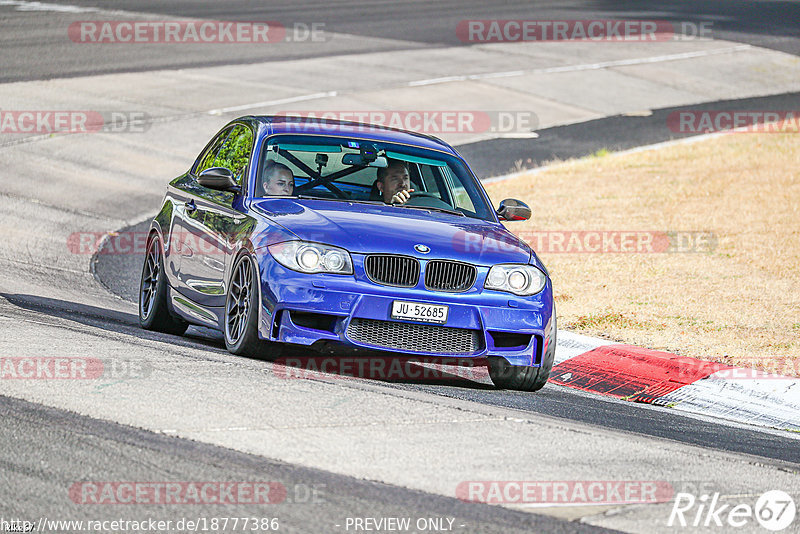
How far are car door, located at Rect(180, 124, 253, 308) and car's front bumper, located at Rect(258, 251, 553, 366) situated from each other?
2.84ft

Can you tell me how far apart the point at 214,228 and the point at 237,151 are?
88cm

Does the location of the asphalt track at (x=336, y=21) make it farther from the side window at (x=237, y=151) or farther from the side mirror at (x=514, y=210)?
the side mirror at (x=514, y=210)

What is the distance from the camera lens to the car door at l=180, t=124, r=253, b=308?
29.2ft

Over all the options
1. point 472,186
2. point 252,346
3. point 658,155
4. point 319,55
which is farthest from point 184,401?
point 319,55

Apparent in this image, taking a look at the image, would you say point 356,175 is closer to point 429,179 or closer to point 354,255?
point 429,179

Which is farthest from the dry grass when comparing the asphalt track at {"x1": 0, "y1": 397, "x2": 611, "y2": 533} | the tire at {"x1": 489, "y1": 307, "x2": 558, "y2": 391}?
the asphalt track at {"x1": 0, "y1": 397, "x2": 611, "y2": 533}

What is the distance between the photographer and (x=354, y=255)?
8008 millimetres

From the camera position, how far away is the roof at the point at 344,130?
9.63 metres

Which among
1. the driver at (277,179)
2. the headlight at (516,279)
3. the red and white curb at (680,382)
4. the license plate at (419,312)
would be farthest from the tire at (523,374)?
the driver at (277,179)

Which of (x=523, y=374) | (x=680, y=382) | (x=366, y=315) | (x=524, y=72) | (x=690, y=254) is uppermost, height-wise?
(x=366, y=315)

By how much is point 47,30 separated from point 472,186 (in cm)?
2202

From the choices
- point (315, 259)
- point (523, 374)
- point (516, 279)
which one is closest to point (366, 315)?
point (315, 259)

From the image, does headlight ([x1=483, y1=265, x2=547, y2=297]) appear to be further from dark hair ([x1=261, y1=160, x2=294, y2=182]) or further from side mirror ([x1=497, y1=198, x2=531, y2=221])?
dark hair ([x1=261, y1=160, x2=294, y2=182])

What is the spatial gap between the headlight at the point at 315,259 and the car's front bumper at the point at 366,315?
42mm
